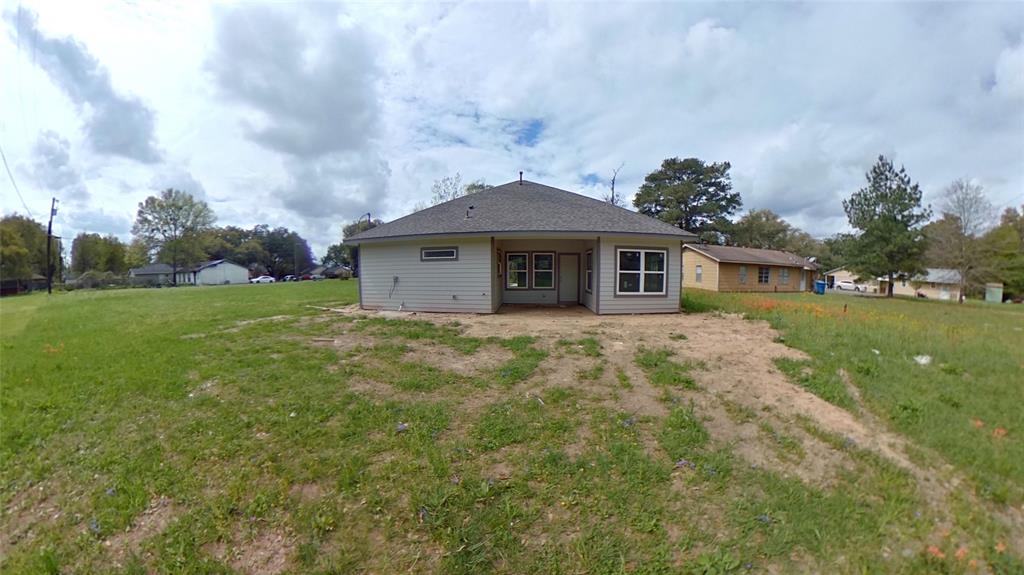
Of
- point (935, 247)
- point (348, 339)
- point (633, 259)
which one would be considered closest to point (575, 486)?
point (348, 339)

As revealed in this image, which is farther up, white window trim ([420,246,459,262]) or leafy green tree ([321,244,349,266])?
leafy green tree ([321,244,349,266])

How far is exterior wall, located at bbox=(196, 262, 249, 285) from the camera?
52.2 m

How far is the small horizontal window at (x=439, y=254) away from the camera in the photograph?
407 inches

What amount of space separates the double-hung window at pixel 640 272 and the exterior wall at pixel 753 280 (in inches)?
693

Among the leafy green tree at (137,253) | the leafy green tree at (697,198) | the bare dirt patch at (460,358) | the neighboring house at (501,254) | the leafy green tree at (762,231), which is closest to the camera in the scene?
the bare dirt patch at (460,358)

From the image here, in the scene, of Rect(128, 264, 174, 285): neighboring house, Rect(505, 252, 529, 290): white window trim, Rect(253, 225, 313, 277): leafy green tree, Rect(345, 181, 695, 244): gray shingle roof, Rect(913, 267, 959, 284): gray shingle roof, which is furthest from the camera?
Rect(253, 225, 313, 277): leafy green tree

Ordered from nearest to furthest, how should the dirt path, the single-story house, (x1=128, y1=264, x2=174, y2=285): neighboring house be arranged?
the dirt path < the single-story house < (x1=128, y1=264, x2=174, y2=285): neighboring house

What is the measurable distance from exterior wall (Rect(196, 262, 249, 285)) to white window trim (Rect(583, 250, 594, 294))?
191ft

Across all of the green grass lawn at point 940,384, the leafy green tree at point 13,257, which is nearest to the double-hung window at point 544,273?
the green grass lawn at point 940,384

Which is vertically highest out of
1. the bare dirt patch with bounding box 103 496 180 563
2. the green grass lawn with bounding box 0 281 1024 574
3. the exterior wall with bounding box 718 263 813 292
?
the exterior wall with bounding box 718 263 813 292

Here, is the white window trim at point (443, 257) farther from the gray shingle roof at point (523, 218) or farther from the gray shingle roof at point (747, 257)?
the gray shingle roof at point (747, 257)

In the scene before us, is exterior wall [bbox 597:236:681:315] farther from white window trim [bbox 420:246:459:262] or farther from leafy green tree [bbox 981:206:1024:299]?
leafy green tree [bbox 981:206:1024:299]

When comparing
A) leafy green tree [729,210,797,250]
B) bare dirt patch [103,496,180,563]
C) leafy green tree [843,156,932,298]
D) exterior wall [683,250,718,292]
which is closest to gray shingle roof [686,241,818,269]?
exterior wall [683,250,718,292]

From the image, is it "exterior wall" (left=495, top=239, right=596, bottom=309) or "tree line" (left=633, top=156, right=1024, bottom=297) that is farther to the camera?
"tree line" (left=633, top=156, right=1024, bottom=297)
